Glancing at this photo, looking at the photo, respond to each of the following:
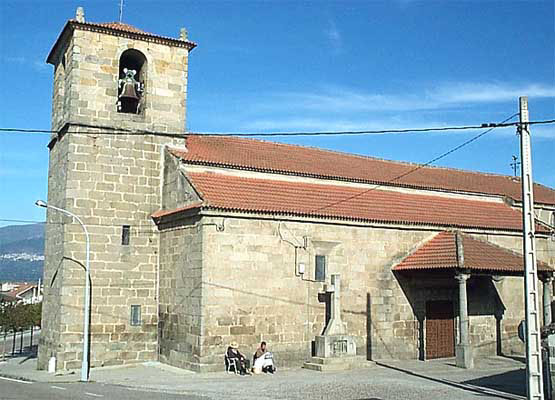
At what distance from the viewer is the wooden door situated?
2398 centimetres

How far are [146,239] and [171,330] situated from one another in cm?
333

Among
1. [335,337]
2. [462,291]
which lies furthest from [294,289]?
[462,291]

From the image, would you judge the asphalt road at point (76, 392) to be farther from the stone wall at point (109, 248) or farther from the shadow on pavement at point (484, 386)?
the shadow on pavement at point (484, 386)

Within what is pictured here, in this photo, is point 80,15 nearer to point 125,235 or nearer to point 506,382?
point 125,235

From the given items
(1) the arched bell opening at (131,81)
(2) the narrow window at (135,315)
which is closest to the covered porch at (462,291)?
(2) the narrow window at (135,315)

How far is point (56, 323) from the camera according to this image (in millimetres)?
21641

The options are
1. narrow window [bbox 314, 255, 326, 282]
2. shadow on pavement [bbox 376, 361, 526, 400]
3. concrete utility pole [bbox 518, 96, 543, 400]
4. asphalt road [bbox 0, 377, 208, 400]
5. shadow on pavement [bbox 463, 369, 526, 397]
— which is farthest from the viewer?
narrow window [bbox 314, 255, 326, 282]

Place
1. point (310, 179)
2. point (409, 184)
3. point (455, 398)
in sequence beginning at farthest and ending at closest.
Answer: point (409, 184) → point (310, 179) → point (455, 398)

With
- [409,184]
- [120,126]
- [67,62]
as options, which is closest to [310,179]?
[409,184]

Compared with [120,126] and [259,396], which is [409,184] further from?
[259,396]

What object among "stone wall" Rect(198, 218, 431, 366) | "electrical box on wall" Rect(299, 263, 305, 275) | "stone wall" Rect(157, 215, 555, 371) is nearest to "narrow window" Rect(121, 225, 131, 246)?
"stone wall" Rect(157, 215, 555, 371)

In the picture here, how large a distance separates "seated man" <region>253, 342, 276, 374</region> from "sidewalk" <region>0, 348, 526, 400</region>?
1.34 feet

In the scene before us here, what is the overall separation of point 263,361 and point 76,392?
19.1ft

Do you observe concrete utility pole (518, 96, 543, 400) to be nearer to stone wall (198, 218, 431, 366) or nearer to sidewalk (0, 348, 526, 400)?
sidewalk (0, 348, 526, 400)
